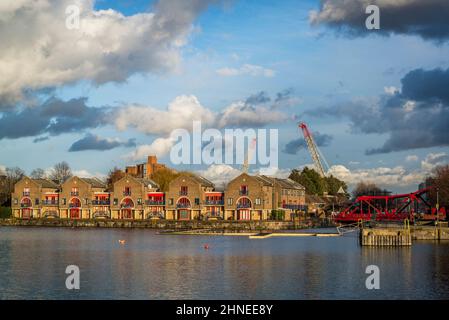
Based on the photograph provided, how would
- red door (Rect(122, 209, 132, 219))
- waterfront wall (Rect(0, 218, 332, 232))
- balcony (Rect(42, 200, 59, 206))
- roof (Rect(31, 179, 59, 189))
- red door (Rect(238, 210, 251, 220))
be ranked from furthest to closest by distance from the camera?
roof (Rect(31, 179, 59, 189))
balcony (Rect(42, 200, 59, 206))
red door (Rect(122, 209, 132, 219))
red door (Rect(238, 210, 251, 220))
waterfront wall (Rect(0, 218, 332, 232))

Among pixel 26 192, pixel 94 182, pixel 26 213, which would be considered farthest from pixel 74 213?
pixel 26 192

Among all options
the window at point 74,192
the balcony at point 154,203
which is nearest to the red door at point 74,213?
the window at point 74,192

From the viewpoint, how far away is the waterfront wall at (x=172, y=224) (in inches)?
4624

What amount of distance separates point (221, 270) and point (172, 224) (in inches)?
2698

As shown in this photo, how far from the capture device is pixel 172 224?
124m

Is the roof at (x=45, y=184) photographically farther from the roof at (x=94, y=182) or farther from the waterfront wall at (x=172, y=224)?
the waterfront wall at (x=172, y=224)

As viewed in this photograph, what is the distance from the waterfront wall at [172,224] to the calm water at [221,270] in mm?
32608

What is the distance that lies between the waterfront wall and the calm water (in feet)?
107

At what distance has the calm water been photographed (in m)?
44.9

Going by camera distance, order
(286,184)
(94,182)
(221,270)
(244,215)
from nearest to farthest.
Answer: (221,270) < (244,215) < (286,184) < (94,182)

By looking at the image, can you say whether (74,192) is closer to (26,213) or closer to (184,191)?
(26,213)

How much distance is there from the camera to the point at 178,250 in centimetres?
7369

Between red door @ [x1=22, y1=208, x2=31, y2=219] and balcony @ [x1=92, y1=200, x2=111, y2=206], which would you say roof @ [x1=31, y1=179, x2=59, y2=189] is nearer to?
red door @ [x1=22, y1=208, x2=31, y2=219]

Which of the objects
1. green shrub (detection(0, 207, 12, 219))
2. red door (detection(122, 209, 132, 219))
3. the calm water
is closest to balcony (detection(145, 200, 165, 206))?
red door (detection(122, 209, 132, 219))
